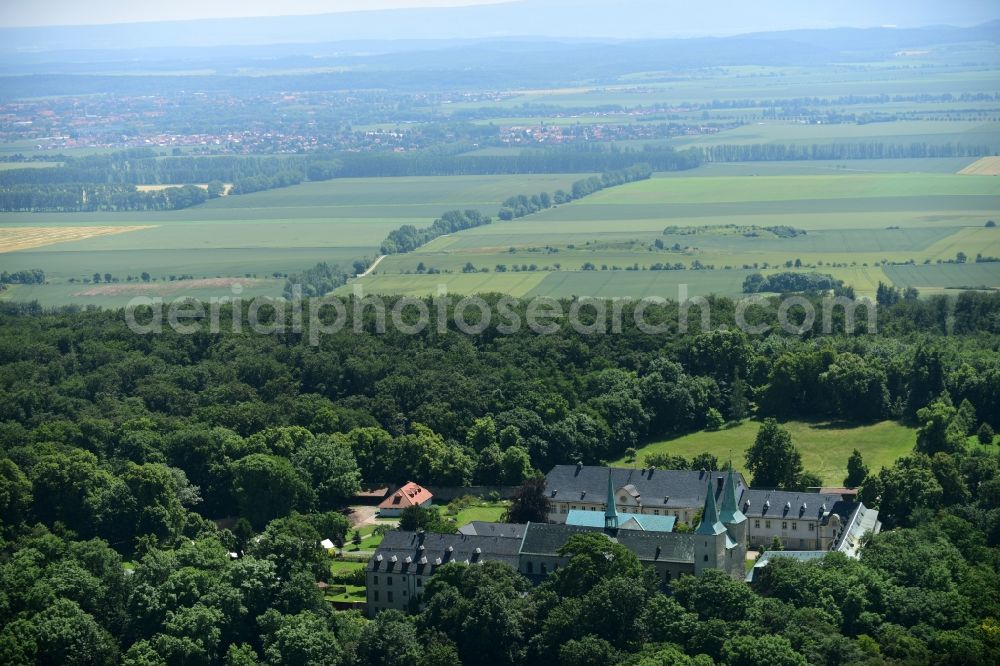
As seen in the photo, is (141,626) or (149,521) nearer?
(141,626)

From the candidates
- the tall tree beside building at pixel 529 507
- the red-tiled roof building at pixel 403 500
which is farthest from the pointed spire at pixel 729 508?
the red-tiled roof building at pixel 403 500

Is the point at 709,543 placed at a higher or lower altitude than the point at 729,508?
lower

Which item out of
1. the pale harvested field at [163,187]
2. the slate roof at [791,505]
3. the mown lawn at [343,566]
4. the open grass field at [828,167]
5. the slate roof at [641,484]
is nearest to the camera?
the mown lawn at [343,566]

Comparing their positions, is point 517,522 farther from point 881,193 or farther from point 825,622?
point 881,193

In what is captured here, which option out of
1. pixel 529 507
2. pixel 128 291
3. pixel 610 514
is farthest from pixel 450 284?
pixel 610 514

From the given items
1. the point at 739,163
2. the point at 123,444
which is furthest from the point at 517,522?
the point at 739,163

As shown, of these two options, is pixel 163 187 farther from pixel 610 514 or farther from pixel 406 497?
pixel 610 514

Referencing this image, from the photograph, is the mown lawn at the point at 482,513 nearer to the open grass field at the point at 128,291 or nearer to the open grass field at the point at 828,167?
the open grass field at the point at 128,291
